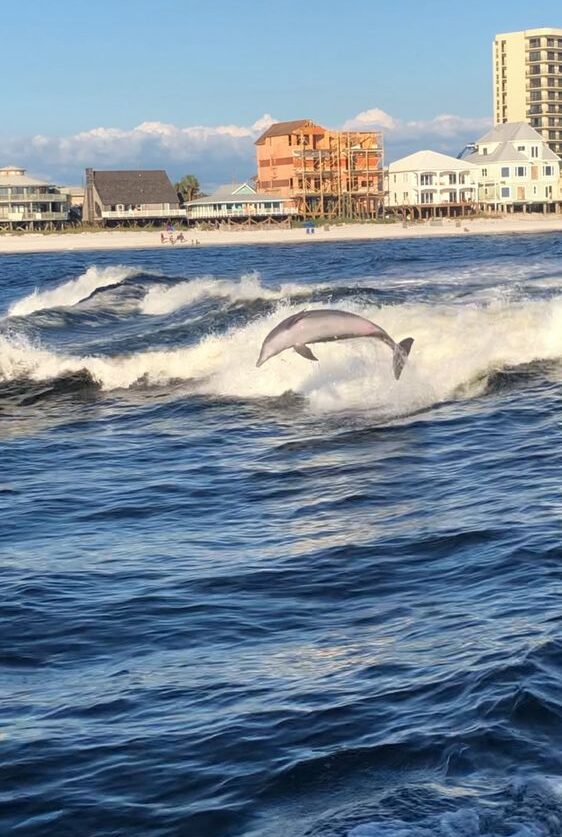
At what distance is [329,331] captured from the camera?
17281 mm

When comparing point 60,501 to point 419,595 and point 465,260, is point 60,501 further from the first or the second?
point 465,260

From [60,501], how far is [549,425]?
6142 millimetres

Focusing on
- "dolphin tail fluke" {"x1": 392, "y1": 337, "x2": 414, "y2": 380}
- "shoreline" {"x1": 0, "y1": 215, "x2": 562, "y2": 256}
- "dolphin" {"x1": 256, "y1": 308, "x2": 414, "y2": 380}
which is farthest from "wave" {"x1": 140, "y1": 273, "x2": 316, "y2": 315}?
"shoreline" {"x1": 0, "y1": 215, "x2": 562, "y2": 256}

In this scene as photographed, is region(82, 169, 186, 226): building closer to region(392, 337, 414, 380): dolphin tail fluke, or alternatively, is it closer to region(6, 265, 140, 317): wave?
region(6, 265, 140, 317): wave

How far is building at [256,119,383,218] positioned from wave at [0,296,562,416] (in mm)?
121287

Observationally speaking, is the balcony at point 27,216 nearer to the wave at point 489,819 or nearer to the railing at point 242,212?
the railing at point 242,212

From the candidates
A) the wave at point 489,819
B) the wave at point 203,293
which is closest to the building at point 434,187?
the wave at point 203,293

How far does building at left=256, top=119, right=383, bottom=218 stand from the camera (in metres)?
146

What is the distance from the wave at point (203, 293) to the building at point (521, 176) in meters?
113

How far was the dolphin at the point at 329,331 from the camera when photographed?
1730 centimetres

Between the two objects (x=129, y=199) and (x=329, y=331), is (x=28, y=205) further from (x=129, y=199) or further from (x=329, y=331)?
(x=329, y=331)

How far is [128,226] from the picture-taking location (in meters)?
140

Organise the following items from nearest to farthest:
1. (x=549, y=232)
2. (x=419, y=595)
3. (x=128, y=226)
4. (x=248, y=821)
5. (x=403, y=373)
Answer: (x=248, y=821)
(x=419, y=595)
(x=403, y=373)
(x=549, y=232)
(x=128, y=226)

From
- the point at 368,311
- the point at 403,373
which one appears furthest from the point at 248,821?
the point at 368,311
